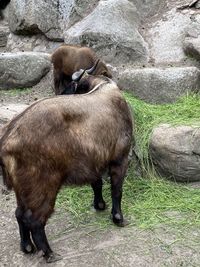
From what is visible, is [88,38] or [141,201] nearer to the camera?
[141,201]

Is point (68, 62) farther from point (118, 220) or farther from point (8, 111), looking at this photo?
point (118, 220)

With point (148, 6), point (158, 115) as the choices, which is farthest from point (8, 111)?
Result: point (148, 6)

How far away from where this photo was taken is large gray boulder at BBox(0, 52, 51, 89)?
279 inches

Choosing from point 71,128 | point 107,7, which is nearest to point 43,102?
point 71,128

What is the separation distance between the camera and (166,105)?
5.57 m

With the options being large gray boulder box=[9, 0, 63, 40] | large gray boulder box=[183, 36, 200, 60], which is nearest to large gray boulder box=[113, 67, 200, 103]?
large gray boulder box=[183, 36, 200, 60]

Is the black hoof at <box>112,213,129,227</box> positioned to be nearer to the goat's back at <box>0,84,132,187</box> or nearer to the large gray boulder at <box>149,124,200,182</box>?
the goat's back at <box>0,84,132,187</box>

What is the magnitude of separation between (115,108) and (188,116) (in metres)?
1.37

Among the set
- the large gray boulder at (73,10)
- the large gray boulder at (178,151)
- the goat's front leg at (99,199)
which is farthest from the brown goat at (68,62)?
the goat's front leg at (99,199)

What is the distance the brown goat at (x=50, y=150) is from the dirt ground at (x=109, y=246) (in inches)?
Answer: 6.4

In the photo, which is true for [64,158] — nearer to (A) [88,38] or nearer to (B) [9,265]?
(B) [9,265]

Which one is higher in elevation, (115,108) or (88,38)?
(115,108)

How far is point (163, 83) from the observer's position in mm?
5812

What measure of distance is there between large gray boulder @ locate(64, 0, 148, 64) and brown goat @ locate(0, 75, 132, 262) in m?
3.09
